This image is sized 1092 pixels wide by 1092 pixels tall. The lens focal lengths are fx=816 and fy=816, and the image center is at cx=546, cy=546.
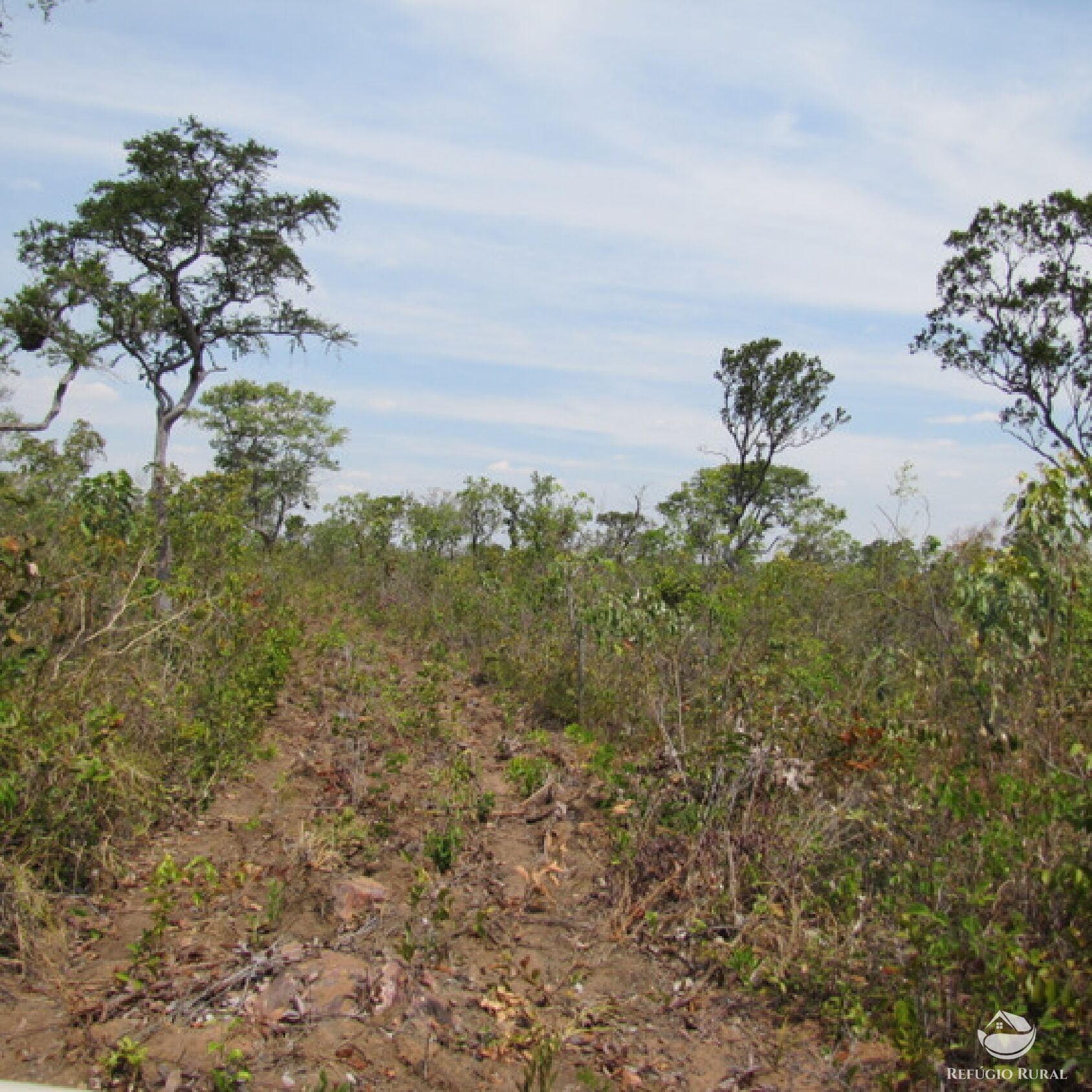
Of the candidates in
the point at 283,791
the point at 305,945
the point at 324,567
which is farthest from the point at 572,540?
the point at 324,567

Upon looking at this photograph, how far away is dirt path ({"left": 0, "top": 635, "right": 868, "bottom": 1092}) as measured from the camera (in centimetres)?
281

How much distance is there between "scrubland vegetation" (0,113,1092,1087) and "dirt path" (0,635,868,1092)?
0.68 feet

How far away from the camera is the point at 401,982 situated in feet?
10.6

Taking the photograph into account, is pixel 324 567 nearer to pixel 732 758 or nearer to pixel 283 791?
pixel 283 791

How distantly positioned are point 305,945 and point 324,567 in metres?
16.5

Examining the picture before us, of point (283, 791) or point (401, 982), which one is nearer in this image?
point (401, 982)
